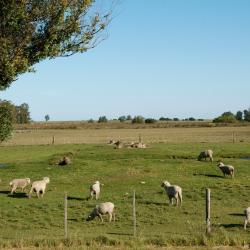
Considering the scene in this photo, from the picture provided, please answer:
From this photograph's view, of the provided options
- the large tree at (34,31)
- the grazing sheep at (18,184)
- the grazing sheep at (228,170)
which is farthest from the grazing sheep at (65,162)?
the large tree at (34,31)

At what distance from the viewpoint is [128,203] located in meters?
31.2

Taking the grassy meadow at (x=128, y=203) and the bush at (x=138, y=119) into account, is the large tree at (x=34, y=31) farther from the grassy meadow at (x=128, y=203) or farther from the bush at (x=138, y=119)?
the bush at (x=138, y=119)

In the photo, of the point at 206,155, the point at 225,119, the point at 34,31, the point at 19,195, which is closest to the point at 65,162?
the point at 206,155

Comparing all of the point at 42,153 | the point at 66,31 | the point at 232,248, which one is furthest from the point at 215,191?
the point at 42,153

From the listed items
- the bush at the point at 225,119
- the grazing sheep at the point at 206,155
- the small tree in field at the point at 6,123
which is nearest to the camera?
the grazing sheep at the point at 206,155

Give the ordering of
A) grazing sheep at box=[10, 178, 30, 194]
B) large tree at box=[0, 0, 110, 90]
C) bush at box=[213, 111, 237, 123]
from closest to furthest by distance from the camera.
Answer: large tree at box=[0, 0, 110, 90] → grazing sheep at box=[10, 178, 30, 194] → bush at box=[213, 111, 237, 123]

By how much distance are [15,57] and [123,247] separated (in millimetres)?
6904

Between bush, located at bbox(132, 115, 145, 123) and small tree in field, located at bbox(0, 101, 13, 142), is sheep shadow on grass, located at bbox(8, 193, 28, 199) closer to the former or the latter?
small tree in field, located at bbox(0, 101, 13, 142)

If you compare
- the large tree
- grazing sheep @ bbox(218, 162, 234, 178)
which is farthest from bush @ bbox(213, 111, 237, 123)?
the large tree

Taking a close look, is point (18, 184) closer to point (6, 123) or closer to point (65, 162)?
point (65, 162)

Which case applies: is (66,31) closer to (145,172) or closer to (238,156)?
(145,172)

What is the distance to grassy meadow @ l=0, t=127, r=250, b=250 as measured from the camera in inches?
788

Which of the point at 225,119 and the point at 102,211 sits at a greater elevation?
the point at 225,119

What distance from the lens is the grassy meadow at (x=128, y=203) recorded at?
20.0 meters
